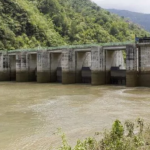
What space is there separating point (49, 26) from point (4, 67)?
27.4 metres

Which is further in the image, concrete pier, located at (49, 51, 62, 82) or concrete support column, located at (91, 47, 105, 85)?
concrete pier, located at (49, 51, 62, 82)

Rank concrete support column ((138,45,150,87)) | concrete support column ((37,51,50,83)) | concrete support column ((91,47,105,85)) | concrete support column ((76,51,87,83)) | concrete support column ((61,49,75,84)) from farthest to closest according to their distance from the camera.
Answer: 1. concrete support column ((37,51,50,83))
2. concrete support column ((76,51,87,83))
3. concrete support column ((61,49,75,84))
4. concrete support column ((91,47,105,85))
5. concrete support column ((138,45,150,87))

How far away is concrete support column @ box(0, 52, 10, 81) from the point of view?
40469mm

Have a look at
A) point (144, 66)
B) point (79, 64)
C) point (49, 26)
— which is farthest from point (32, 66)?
point (49, 26)

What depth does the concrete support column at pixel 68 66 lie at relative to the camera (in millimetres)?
32375

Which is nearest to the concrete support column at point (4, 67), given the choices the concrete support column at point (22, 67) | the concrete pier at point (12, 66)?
the concrete pier at point (12, 66)

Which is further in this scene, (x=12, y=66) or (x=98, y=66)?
(x=12, y=66)

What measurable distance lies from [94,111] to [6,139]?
646cm

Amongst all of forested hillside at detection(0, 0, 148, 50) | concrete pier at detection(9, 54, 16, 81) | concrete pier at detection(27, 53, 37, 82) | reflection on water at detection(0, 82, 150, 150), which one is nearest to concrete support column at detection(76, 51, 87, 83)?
concrete pier at detection(27, 53, 37, 82)

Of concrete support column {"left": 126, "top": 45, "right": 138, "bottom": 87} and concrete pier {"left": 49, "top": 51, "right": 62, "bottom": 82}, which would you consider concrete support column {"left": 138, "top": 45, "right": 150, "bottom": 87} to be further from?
concrete pier {"left": 49, "top": 51, "right": 62, "bottom": 82}

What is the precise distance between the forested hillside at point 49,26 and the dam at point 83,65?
11.2 metres

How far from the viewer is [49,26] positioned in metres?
65.3

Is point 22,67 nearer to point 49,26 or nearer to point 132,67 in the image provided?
point 132,67

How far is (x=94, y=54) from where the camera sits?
2992cm
